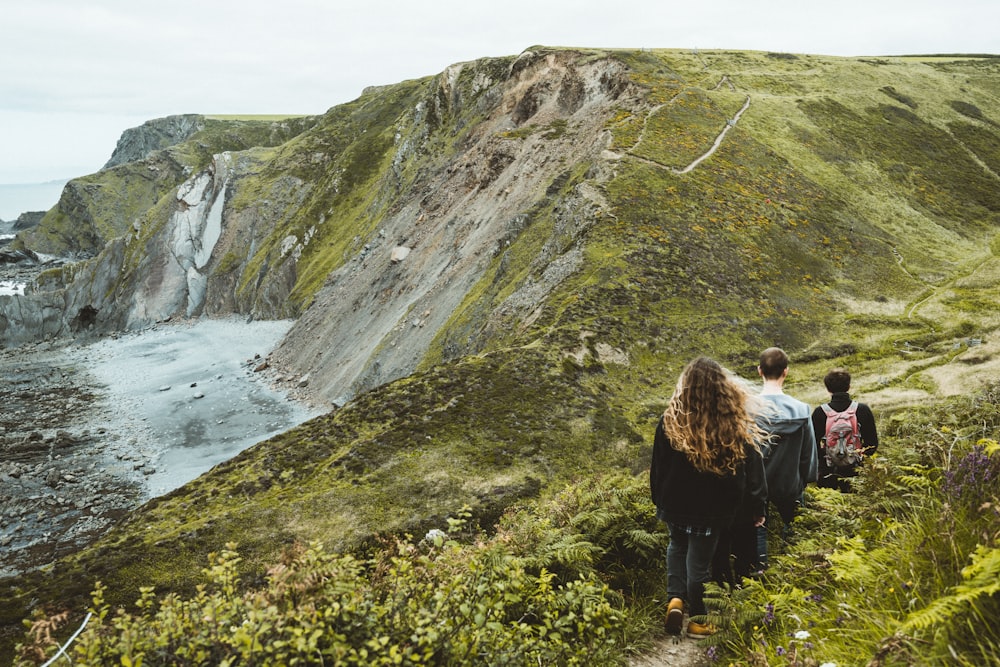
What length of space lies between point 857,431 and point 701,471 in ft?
13.0

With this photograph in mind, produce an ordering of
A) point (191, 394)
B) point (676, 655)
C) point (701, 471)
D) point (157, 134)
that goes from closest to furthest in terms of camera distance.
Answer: point (701, 471), point (676, 655), point (191, 394), point (157, 134)

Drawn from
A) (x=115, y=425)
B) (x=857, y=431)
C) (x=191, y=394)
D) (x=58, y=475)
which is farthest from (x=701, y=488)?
(x=191, y=394)

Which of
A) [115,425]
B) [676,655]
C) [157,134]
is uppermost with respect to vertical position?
[157,134]

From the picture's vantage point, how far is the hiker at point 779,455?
273 inches

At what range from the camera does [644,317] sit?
23.1m

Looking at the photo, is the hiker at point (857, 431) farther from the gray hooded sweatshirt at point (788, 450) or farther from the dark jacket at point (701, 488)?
the dark jacket at point (701, 488)

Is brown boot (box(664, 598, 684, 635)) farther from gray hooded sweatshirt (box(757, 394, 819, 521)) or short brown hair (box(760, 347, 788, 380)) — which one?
short brown hair (box(760, 347, 788, 380))

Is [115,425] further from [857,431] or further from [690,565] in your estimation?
[857,431]

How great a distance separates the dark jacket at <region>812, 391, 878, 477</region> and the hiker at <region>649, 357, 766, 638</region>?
9.24 ft

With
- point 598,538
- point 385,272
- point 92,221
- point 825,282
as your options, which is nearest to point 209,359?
point 385,272

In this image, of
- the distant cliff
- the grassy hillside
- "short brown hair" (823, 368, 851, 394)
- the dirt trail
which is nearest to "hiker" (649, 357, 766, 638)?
the dirt trail

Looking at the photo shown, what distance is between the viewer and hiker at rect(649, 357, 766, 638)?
19.9 feet

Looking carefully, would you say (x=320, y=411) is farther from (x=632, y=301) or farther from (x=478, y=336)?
(x=632, y=301)

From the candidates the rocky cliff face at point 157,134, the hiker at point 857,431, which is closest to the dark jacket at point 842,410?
the hiker at point 857,431
